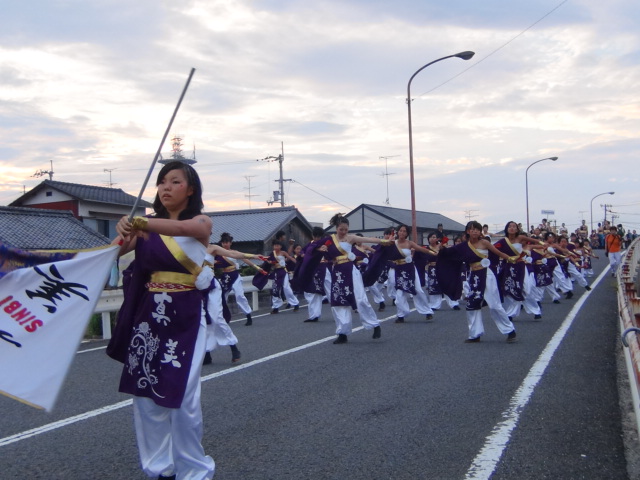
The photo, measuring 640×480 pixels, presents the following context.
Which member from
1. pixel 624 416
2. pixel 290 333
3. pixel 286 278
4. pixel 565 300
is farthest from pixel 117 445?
pixel 565 300

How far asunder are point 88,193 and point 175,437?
3656cm

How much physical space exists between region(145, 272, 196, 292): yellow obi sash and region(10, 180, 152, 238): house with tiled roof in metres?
33.2

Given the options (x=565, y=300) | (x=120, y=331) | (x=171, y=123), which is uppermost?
(x=171, y=123)

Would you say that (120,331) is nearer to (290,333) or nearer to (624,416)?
(624,416)

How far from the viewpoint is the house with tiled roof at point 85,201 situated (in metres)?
37.2

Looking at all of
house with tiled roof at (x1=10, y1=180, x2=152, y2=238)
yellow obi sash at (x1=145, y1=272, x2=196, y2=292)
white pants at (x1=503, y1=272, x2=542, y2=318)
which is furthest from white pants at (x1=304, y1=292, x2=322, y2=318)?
house with tiled roof at (x1=10, y1=180, x2=152, y2=238)

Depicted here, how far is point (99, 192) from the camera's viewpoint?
39.3 meters

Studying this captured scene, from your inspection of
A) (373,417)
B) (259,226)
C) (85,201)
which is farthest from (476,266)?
(85,201)

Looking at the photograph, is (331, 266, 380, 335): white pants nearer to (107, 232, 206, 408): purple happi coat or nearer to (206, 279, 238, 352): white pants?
(206, 279, 238, 352): white pants

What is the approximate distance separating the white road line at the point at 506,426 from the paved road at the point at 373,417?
0.01 metres

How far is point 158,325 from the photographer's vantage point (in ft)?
13.3

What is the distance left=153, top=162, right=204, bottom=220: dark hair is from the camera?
4.18m

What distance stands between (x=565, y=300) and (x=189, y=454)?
1599 centimetres

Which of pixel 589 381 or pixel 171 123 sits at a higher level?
pixel 171 123
